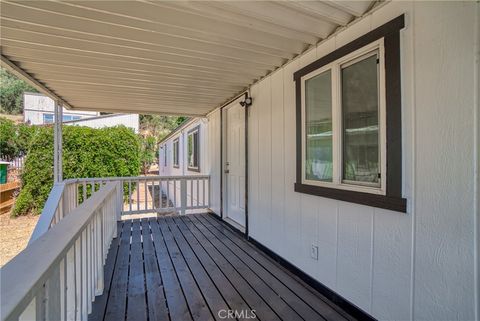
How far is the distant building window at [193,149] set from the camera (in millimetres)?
7395

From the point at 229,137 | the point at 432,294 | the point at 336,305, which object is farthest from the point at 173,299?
the point at 229,137

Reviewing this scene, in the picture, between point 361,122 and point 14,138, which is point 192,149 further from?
point 14,138

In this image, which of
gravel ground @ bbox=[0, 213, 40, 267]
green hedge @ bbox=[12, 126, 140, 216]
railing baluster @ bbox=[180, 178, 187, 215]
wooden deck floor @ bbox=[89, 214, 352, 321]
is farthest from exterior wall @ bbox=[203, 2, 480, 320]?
green hedge @ bbox=[12, 126, 140, 216]

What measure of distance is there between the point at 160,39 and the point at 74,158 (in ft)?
21.4

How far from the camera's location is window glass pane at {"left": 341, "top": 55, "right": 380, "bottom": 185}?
6.40ft

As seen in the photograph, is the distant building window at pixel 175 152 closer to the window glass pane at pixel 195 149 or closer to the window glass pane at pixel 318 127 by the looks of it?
the window glass pane at pixel 195 149

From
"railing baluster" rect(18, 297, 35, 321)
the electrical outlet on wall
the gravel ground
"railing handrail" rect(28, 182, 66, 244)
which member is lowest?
the gravel ground

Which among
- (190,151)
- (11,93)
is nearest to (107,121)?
(190,151)

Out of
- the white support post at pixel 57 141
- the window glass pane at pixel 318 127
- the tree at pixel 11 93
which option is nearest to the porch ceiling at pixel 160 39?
the window glass pane at pixel 318 127

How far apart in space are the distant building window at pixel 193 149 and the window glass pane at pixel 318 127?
16.1 ft

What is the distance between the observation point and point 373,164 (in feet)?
6.41

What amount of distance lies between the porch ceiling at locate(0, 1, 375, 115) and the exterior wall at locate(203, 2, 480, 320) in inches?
18.8

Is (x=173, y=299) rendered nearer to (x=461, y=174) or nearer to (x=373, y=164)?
(x=373, y=164)

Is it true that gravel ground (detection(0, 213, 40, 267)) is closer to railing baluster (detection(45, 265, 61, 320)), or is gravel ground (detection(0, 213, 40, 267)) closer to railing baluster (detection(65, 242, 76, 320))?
railing baluster (detection(65, 242, 76, 320))
